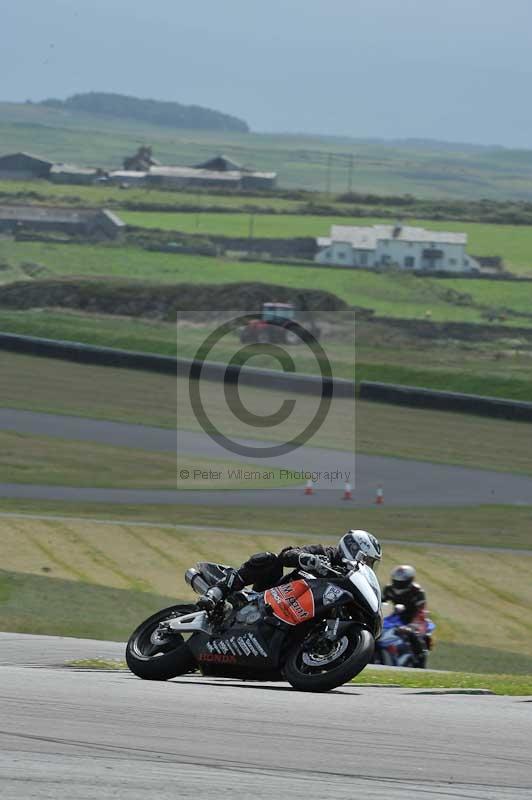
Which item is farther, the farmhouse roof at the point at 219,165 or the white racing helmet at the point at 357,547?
the farmhouse roof at the point at 219,165

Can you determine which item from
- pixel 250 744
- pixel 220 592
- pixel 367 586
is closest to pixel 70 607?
pixel 220 592

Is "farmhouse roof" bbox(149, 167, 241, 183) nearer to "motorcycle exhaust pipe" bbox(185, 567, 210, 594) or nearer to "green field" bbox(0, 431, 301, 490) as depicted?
"green field" bbox(0, 431, 301, 490)

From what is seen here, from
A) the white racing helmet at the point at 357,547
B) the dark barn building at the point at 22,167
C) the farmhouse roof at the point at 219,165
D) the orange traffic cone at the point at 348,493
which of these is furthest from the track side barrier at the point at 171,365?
the farmhouse roof at the point at 219,165

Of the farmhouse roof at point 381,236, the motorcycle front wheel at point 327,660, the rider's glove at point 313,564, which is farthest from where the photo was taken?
the farmhouse roof at point 381,236

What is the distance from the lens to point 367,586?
27.9ft

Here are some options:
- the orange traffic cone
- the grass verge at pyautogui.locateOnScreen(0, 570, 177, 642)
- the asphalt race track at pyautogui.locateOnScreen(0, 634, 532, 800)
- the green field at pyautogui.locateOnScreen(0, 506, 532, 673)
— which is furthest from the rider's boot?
the orange traffic cone

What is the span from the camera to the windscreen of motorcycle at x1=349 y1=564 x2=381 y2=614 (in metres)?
8.45

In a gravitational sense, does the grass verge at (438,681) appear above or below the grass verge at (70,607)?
above

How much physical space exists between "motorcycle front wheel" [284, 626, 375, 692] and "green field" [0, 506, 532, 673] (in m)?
7.96

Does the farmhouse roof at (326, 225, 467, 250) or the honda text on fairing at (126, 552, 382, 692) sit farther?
the farmhouse roof at (326, 225, 467, 250)

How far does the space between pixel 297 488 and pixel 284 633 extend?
865 inches

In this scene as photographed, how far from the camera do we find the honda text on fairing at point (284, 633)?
830 centimetres

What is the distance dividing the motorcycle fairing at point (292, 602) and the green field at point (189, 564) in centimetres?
784

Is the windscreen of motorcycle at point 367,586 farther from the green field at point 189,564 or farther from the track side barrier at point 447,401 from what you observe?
the track side barrier at point 447,401
